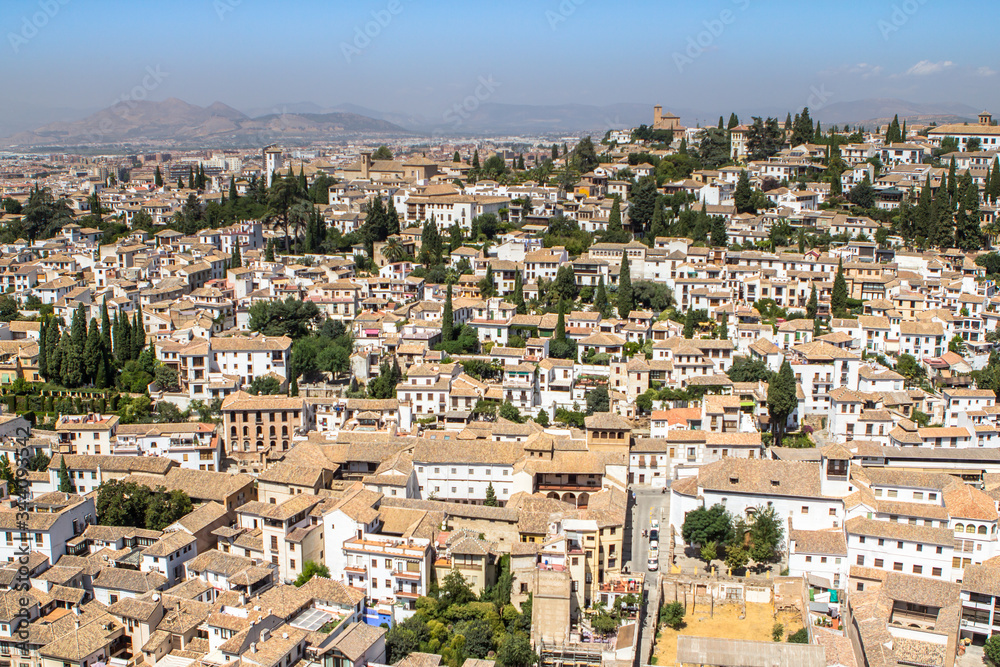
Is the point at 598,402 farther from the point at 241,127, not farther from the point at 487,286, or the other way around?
the point at 241,127

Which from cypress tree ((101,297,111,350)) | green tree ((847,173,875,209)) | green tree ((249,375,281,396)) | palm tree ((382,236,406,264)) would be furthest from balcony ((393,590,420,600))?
green tree ((847,173,875,209))

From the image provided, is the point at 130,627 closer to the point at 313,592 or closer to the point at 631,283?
the point at 313,592

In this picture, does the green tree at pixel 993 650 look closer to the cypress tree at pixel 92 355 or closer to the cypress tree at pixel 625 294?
the cypress tree at pixel 625 294

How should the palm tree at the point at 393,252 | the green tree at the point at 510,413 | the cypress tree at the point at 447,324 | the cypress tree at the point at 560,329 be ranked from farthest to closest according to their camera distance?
the palm tree at the point at 393,252 → the cypress tree at the point at 447,324 → the cypress tree at the point at 560,329 → the green tree at the point at 510,413

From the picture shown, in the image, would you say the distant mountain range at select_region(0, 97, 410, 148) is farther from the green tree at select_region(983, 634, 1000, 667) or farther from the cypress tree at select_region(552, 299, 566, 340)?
the green tree at select_region(983, 634, 1000, 667)

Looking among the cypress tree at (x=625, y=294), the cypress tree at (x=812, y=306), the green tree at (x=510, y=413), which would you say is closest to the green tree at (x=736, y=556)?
the green tree at (x=510, y=413)

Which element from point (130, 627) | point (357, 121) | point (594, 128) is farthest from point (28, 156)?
point (130, 627)
